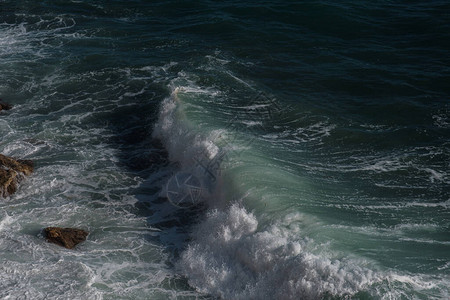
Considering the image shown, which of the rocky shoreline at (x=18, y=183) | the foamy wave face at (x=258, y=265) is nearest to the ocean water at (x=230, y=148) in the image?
the foamy wave face at (x=258, y=265)

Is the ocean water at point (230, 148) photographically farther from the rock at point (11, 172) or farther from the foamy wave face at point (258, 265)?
the rock at point (11, 172)

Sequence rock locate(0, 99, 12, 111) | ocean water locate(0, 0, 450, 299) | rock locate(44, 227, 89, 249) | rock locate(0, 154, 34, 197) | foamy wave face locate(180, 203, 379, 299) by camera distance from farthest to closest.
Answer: rock locate(0, 99, 12, 111) → rock locate(0, 154, 34, 197) → rock locate(44, 227, 89, 249) → ocean water locate(0, 0, 450, 299) → foamy wave face locate(180, 203, 379, 299)

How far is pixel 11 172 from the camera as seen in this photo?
1748 centimetres

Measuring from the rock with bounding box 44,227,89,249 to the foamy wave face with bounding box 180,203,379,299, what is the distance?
8.86ft

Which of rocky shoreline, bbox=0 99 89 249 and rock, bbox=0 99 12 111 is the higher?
rock, bbox=0 99 12 111

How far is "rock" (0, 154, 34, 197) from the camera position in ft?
56.0

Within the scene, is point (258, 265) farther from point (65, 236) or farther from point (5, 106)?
point (5, 106)

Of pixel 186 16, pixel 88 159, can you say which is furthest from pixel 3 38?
pixel 88 159

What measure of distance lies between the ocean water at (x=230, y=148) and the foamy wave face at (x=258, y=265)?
0.14 feet

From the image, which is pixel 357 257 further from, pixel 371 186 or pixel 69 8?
pixel 69 8

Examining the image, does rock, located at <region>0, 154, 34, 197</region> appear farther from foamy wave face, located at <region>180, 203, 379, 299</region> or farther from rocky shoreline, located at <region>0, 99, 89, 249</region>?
foamy wave face, located at <region>180, 203, 379, 299</region>

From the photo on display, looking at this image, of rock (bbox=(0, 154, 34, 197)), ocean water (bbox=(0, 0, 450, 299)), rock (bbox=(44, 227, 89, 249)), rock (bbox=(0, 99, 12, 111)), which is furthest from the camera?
rock (bbox=(0, 99, 12, 111))

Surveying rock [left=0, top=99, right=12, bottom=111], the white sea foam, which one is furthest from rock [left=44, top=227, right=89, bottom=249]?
rock [left=0, top=99, right=12, bottom=111]

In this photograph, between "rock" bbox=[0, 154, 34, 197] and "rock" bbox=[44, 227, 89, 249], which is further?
"rock" bbox=[0, 154, 34, 197]
